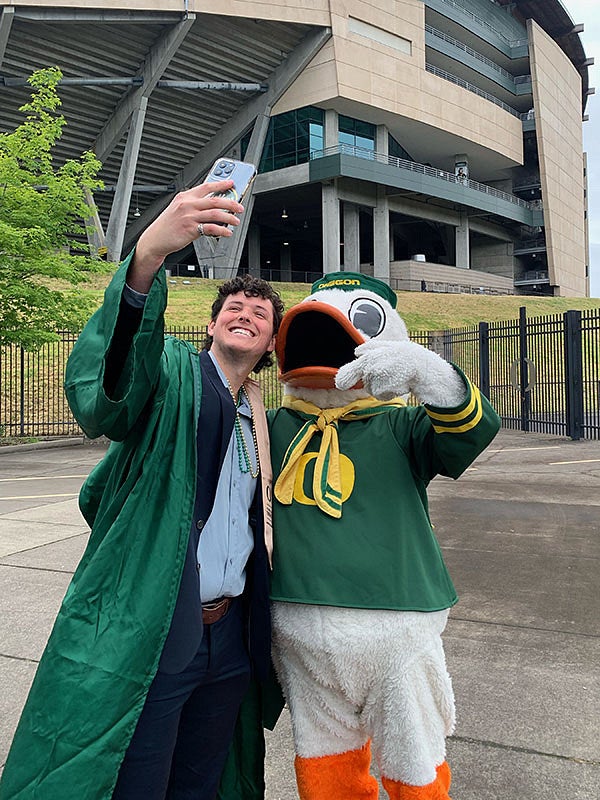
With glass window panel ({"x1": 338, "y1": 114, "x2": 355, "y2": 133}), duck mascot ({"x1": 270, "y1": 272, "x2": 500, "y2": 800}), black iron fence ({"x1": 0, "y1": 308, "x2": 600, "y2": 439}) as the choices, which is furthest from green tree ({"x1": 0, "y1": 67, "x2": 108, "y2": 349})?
glass window panel ({"x1": 338, "y1": 114, "x2": 355, "y2": 133})

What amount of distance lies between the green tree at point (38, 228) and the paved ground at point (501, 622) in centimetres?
476

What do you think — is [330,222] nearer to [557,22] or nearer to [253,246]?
[253,246]

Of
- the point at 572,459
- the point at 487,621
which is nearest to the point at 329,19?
the point at 572,459

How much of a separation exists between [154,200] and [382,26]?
16063 millimetres

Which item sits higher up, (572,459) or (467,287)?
(467,287)

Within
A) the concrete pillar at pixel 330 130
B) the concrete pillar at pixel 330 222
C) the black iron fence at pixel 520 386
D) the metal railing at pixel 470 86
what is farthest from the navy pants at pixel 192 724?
the metal railing at pixel 470 86

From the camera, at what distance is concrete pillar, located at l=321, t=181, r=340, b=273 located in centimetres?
3684

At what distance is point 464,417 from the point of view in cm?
166

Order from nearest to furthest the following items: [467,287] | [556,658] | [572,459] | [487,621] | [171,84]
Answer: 1. [556,658]
2. [487,621]
3. [572,459]
4. [171,84]
5. [467,287]

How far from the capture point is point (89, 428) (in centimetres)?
157

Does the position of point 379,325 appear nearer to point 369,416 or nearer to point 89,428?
point 369,416

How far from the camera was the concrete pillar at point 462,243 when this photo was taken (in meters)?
45.2

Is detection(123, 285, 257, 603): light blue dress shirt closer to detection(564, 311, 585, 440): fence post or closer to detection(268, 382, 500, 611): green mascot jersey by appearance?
detection(268, 382, 500, 611): green mascot jersey

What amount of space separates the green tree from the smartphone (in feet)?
34.8
